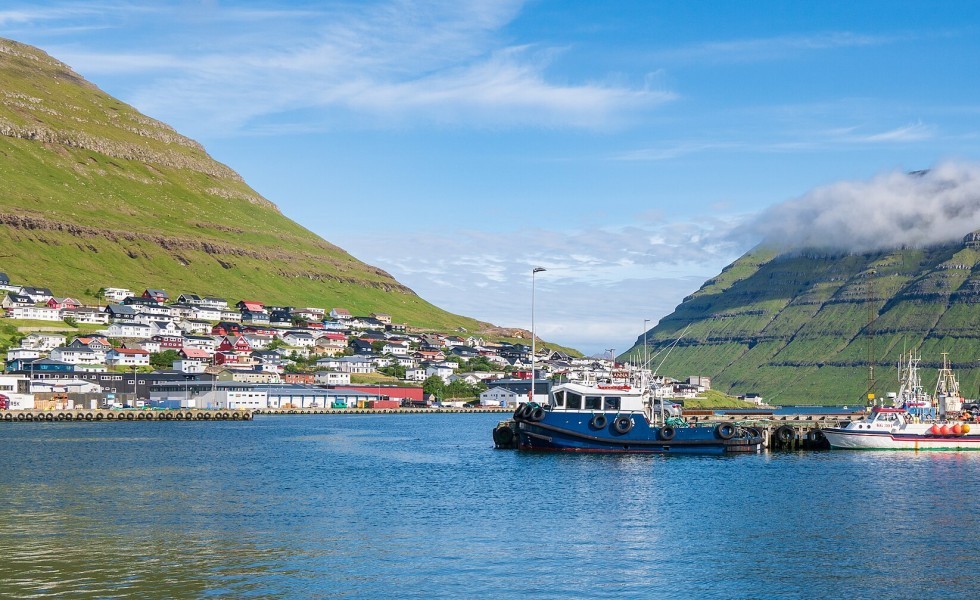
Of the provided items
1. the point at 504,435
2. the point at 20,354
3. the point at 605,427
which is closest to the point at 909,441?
the point at 605,427

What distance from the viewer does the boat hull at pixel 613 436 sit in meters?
82.8

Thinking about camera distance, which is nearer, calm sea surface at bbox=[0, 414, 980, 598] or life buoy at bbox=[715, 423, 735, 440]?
calm sea surface at bbox=[0, 414, 980, 598]

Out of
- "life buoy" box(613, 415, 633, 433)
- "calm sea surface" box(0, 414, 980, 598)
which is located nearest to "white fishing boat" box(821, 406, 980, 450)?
"calm sea surface" box(0, 414, 980, 598)

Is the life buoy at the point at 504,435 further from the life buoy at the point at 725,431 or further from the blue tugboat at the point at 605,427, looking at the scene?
the life buoy at the point at 725,431

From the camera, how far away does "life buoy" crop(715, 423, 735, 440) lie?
85.3 metres

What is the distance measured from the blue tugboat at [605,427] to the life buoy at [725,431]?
80mm

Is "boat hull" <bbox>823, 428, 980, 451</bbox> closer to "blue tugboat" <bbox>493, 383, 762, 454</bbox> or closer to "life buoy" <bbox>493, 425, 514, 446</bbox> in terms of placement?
"blue tugboat" <bbox>493, 383, 762, 454</bbox>

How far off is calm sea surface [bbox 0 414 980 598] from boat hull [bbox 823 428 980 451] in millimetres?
5709

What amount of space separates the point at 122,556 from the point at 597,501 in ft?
86.4

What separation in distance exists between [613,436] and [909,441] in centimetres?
2805

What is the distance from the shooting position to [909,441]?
91.6 metres

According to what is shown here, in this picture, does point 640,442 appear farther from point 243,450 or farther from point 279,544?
point 279,544

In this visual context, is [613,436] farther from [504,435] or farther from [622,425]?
[504,435]

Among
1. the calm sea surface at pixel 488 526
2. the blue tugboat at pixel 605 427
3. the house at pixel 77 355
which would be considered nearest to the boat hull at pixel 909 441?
the calm sea surface at pixel 488 526
